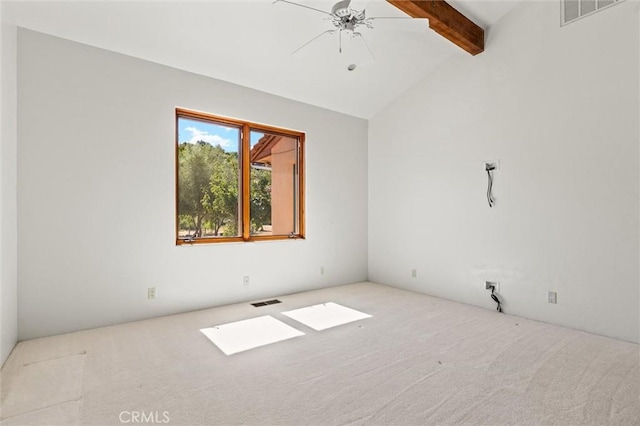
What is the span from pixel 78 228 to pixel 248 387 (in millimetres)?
2315

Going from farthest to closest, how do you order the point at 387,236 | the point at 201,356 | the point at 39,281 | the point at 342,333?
the point at 387,236 → the point at 342,333 → the point at 39,281 → the point at 201,356

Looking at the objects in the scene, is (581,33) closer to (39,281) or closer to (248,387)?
(248,387)

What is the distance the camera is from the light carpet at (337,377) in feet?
6.41

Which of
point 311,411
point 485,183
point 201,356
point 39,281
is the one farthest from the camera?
point 485,183

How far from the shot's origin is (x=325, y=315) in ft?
12.5

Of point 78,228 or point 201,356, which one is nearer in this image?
point 201,356

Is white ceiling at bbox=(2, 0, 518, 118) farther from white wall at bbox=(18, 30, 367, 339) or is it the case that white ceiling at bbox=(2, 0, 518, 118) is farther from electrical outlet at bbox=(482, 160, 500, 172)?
electrical outlet at bbox=(482, 160, 500, 172)

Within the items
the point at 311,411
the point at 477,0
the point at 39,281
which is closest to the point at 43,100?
the point at 39,281

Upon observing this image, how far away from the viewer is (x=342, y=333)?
3.28 meters

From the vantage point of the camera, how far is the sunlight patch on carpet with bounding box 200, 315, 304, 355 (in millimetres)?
2945

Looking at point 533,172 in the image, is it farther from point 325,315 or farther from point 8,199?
point 8,199

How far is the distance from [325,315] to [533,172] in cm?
279

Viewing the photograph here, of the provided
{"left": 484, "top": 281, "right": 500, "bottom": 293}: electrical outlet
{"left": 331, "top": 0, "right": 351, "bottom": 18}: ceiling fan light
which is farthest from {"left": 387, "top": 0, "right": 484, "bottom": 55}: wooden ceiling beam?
{"left": 484, "top": 281, "right": 500, "bottom": 293}: electrical outlet

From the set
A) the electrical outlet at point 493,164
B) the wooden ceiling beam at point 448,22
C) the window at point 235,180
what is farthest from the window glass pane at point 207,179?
the electrical outlet at point 493,164
